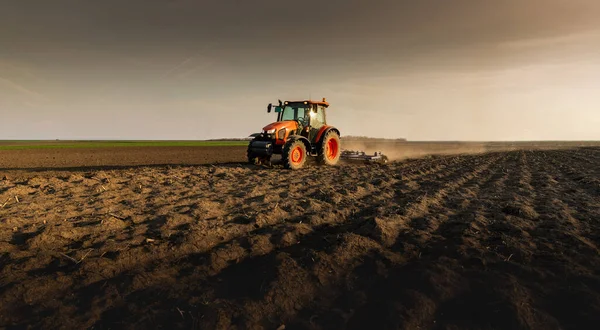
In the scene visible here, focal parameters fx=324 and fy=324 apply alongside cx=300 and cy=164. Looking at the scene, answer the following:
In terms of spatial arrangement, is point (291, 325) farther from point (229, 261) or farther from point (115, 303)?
point (115, 303)

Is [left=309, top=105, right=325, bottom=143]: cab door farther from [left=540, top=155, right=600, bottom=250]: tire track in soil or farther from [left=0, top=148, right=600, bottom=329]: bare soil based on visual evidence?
[left=540, top=155, right=600, bottom=250]: tire track in soil

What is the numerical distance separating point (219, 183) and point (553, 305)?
773cm

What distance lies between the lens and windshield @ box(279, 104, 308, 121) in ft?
44.6

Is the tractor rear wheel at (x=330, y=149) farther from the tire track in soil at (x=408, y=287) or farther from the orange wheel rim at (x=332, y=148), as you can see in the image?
the tire track in soil at (x=408, y=287)

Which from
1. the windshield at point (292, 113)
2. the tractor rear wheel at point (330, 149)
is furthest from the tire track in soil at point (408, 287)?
the windshield at point (292, 113)

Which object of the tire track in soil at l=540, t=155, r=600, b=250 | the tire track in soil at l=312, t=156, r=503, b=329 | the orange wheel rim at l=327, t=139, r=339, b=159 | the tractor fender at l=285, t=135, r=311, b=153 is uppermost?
the tractor fender at l=285, t=135, r=311, b=153

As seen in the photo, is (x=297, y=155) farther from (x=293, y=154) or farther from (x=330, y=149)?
(x=330, y=149)

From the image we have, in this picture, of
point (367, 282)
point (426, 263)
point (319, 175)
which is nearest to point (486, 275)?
point (426, 263)

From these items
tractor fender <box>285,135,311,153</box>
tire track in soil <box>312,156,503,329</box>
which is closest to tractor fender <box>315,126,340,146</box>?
tractor fender <box>285,135,311,153</box>

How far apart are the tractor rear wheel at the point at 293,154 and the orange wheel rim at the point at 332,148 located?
2.36m

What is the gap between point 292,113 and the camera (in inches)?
539

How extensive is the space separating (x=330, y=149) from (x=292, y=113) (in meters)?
2.80

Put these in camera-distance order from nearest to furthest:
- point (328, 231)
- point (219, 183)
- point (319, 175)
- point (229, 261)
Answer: point (229, 261) < point (328, 231) < point (219, 183) < point (319, 175)

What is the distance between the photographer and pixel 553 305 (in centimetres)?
299
